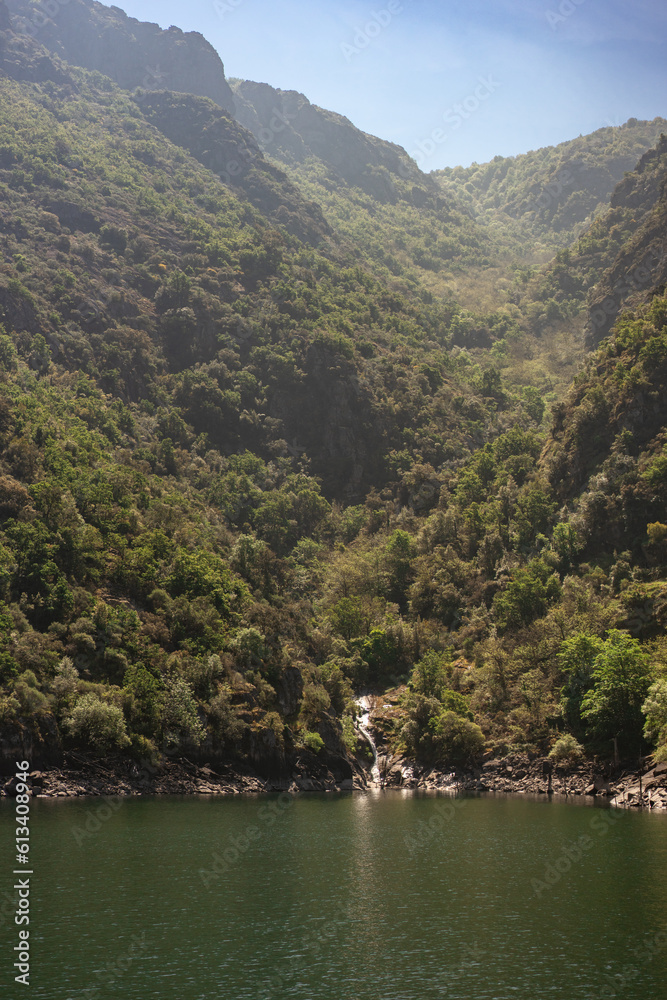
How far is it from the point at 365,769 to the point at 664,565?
53.3 meters

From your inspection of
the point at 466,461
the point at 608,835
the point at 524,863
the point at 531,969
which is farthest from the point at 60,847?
the point at 466,461

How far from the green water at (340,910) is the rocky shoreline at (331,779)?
16.0 metres

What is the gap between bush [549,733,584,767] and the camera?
97.2 m

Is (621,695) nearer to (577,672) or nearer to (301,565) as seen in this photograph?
(577,672)

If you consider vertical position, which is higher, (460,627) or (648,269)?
(648,269)

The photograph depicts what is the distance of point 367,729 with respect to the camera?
124750 mm

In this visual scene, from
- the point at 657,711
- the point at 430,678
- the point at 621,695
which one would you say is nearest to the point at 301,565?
the point at 430,678

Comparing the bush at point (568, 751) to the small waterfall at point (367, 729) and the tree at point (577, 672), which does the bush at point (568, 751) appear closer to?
the tree at point (577, 672)

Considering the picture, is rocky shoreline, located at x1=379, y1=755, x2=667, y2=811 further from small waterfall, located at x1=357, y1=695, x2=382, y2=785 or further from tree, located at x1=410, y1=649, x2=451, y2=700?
tree, located at x1=410, y1=649, x2=451, y2=700

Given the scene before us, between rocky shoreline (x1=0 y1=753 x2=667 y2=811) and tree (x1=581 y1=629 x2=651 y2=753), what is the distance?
15.2 feet

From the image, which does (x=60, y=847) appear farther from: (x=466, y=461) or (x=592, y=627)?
(x=466, y=461)

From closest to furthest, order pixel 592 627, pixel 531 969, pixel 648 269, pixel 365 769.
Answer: pixel 531 969 → pixel 592 627 → pixel 365 769 → pixel 648 269

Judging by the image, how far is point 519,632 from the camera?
126 m

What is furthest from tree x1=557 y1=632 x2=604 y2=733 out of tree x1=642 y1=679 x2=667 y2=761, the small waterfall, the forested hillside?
the small waterfall
